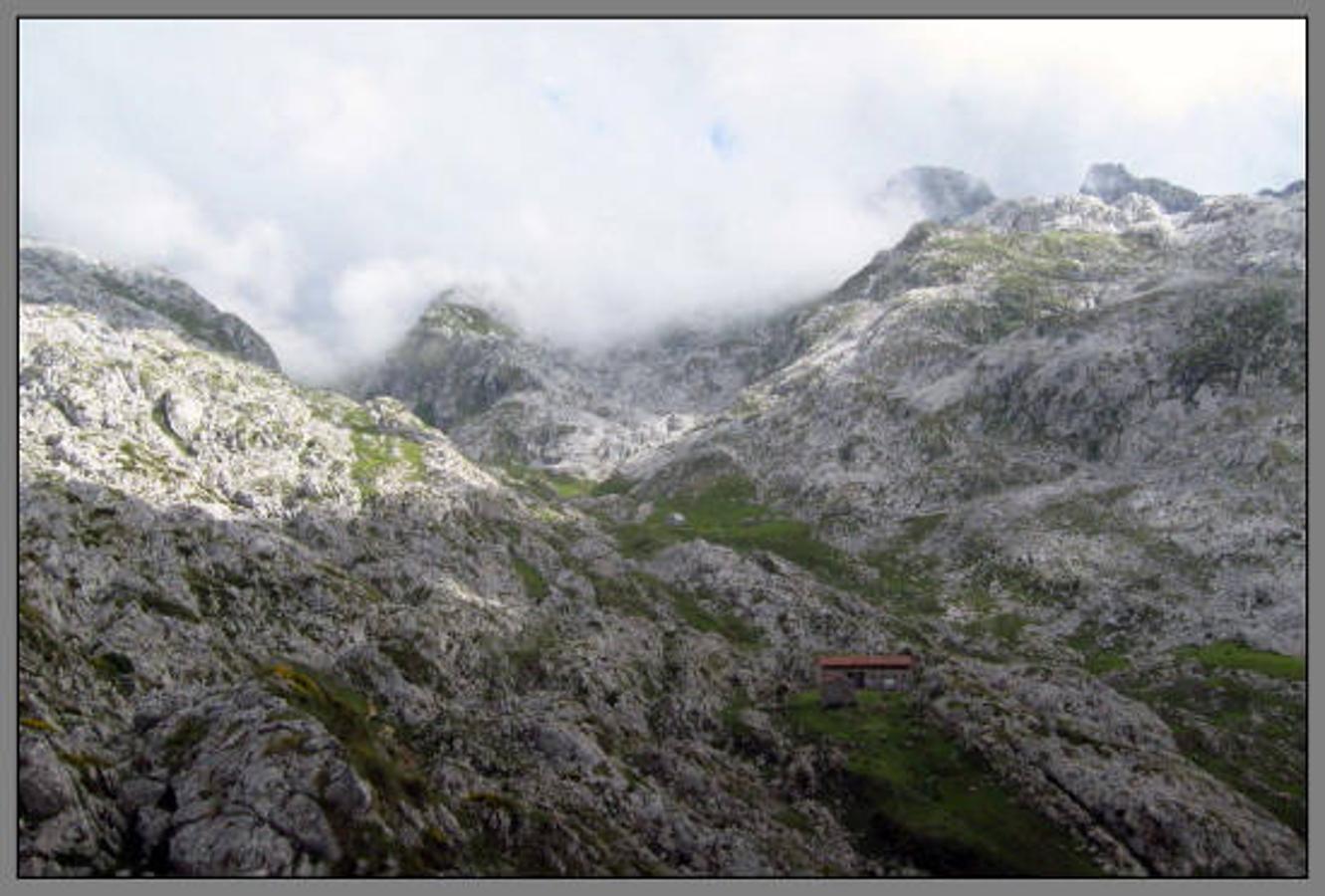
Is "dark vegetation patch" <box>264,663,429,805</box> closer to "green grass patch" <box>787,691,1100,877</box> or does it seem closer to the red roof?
"green grass patch" <box>787,691,1100,877</box>

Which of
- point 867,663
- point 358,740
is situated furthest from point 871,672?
point 358,740

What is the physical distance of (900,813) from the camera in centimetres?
11800

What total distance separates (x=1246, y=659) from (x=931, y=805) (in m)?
73.2

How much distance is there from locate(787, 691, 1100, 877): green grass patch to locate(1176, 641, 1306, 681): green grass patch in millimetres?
53750

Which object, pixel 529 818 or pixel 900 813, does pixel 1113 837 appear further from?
pixel 529 818

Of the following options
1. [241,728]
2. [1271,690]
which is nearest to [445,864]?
[241,728]

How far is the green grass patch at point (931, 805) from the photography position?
4301 inches

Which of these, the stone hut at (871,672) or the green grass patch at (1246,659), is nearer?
the green grass patch at (1246,659)

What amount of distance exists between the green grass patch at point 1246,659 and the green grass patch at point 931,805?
53.7 metres

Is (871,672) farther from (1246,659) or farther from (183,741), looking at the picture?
(183,741)

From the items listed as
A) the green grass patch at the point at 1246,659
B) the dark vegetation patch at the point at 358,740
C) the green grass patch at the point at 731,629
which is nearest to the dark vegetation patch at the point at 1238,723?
the green grass patch at the point at 1246,659

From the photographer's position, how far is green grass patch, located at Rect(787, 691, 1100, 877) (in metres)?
109

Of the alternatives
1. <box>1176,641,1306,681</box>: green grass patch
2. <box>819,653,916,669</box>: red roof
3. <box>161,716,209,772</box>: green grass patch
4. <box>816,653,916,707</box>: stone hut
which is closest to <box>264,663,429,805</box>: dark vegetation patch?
<box>161,716,209,772</box>: green grass patch

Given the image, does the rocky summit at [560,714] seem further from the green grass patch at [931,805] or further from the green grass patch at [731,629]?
the green grass patch at [731,629]
